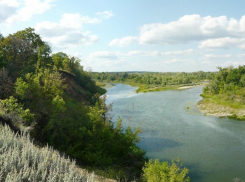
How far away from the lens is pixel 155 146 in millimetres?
29500

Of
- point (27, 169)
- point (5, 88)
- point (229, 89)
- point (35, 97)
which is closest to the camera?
point (27, 169)

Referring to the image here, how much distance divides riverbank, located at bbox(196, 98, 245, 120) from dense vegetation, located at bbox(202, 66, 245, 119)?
1.30 ft

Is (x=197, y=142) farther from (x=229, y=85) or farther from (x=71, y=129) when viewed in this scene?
(x=229, y=85)

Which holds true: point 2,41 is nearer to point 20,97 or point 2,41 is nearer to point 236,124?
point 20,97

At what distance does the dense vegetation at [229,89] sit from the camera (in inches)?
2169

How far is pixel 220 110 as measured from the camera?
5100cm

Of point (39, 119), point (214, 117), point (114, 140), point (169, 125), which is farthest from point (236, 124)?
point (39, 119)

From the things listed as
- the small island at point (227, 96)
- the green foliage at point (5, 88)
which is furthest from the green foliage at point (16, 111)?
the small island at point (227, 96)

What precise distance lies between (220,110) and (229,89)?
62.2 ft

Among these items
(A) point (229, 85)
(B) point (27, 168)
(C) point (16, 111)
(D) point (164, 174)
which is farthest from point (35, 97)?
(A) point (229, 85)

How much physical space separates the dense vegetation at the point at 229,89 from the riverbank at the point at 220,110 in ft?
1.30

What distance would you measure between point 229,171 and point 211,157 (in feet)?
10.9

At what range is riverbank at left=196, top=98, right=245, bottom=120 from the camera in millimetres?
46325

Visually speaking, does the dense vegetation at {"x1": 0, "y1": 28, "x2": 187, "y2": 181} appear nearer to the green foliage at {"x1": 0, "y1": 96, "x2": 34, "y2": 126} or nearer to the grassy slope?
the green foliage at {"x1": 0, "y1": 96, "x2": 34, "y2": 126}
